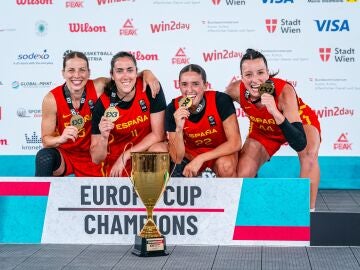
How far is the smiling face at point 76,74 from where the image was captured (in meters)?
6.23

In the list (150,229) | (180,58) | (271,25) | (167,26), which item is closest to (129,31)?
(167,26)

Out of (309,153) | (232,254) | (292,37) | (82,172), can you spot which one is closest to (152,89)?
(82,172)

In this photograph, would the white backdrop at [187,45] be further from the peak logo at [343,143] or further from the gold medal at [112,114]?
the gold medal at [112,114]

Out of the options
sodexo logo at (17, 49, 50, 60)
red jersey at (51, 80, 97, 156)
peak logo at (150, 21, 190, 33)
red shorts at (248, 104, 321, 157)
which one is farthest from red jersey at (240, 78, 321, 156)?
sodexo logo at (17, 49, 50, 60)

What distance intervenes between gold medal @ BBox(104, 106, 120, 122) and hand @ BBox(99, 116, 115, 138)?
0.08ft

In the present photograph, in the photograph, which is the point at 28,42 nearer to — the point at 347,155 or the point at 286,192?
the point at 347,155

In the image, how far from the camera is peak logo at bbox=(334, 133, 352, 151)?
8.68 metres

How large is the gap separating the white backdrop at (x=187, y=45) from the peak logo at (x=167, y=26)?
0.01 meters

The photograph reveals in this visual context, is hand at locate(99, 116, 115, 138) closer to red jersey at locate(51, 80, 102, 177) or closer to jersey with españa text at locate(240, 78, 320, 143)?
red jersey at locate(51, 80, 102, 177)

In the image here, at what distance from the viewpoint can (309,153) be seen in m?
6.18

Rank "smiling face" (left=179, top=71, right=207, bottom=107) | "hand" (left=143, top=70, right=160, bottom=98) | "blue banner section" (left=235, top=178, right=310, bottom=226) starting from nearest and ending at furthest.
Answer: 1. "blue banner section" (left=235, top=178, right=310, bottom=226)
2. "smiling face" (left=179, top=71, right=207, bottom=107)
3. "hand" (left=143, top=70, right=160, bottom=98)

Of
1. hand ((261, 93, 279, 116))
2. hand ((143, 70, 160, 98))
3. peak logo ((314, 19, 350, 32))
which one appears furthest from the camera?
peak logo ((314, 19, 350, 32))

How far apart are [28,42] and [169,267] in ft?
15.8

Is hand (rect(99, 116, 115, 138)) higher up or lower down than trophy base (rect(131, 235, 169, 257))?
higher up
